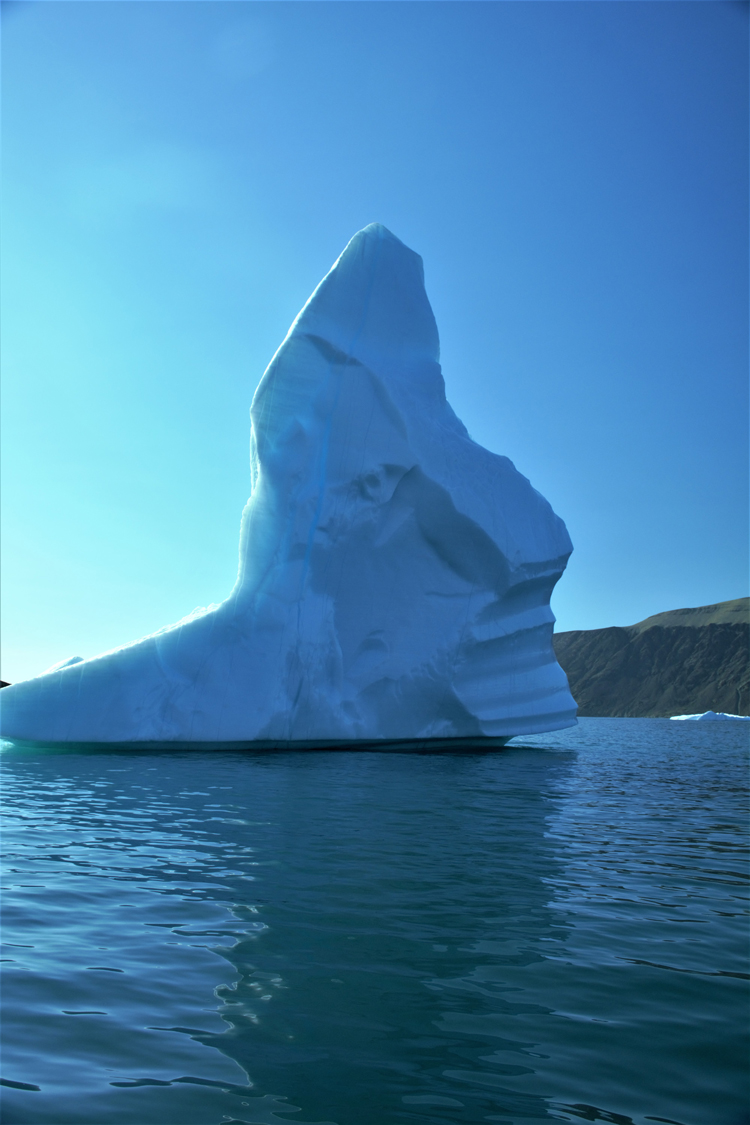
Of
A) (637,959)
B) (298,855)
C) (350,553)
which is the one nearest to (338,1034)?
(637,959)

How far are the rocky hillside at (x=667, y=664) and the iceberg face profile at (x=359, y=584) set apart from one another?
73692 mm

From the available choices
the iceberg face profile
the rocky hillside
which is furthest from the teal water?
the rocky hillside

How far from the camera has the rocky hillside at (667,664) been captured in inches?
3359

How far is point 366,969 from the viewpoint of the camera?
3291 millimetres

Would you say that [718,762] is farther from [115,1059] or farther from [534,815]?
[115,1059]

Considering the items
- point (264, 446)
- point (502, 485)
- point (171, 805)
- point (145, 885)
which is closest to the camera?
point (145, 885)

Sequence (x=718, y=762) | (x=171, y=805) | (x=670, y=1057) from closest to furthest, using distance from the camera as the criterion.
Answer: (x=670, y=1057) → (x=171, y=805) → (x=718, y=762)

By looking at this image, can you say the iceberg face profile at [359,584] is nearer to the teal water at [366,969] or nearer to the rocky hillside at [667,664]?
the teal water at [366,969]

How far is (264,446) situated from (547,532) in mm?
6793

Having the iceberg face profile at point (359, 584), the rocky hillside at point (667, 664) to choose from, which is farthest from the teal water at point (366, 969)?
the rocky hillside at point (667, 664)

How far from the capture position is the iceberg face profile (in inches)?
501

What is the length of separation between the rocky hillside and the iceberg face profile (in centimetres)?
7369

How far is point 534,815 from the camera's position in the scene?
24.8ft

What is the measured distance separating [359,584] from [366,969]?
40.7 ft
